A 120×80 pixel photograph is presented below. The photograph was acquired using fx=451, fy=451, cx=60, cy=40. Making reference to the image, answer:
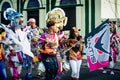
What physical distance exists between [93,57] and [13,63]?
2.14 m

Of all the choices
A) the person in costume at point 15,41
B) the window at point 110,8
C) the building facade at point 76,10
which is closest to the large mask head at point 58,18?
the person in costume at point 15,41

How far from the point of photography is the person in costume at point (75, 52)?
11.2 metres

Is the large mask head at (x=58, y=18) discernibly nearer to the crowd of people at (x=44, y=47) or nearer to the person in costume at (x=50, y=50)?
the crowd of people at (x=44, y=47)

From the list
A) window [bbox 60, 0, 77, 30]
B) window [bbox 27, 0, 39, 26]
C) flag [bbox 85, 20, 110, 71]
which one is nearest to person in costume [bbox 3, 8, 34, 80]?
flag [bbox 85, 20, 110, 71]

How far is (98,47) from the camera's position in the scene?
11.5 meters

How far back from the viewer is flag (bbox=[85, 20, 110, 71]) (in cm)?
1135

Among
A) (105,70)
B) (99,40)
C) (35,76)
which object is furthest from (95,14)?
(99,40)

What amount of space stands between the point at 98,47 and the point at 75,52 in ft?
2.09

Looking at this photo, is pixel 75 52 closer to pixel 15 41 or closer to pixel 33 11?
pixel 15 41

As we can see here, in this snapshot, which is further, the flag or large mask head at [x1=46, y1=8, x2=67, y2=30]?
the flag

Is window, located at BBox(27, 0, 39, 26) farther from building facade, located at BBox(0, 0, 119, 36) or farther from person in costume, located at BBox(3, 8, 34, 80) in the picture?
person in costume, located at BBox(3, 8, 34, 80)

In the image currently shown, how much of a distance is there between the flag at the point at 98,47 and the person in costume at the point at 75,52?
0.36 meters

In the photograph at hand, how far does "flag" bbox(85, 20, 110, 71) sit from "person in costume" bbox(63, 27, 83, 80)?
1.19 feet

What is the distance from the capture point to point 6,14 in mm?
12023
